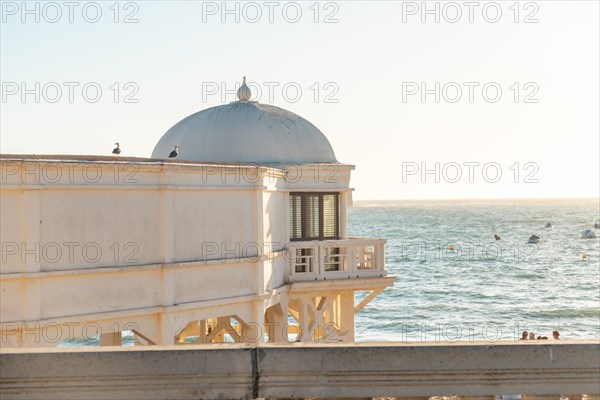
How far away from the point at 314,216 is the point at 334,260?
53.6 inches

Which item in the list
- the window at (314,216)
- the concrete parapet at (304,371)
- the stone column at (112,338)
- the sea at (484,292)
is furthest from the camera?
the sea at (484,292)

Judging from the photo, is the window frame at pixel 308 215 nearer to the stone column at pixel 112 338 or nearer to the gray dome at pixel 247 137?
the gray dome at pixel 247 137

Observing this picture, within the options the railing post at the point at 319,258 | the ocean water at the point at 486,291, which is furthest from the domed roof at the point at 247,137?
the ocean water at the point at 486,291

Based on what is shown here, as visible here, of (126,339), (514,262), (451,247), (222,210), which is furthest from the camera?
(451,247)

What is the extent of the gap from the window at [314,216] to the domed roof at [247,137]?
1.02 metres

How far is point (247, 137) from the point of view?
22.0 meters

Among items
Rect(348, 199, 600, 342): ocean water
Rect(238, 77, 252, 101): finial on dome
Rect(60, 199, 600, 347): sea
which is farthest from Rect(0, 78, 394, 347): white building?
Rect(348, 199, 600, 342): ocean water

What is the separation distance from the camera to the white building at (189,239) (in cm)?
1384

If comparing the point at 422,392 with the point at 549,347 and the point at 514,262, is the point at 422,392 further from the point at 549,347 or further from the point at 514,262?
the point at 514,262

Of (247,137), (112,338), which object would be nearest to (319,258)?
(247,137)

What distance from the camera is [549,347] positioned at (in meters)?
4.91

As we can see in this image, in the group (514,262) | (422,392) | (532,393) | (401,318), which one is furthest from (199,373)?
(514,262)

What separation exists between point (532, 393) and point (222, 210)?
12689 mm

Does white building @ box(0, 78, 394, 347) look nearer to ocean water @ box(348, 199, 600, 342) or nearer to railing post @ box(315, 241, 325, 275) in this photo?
railing post @ box(315, 241, 325, 275)
